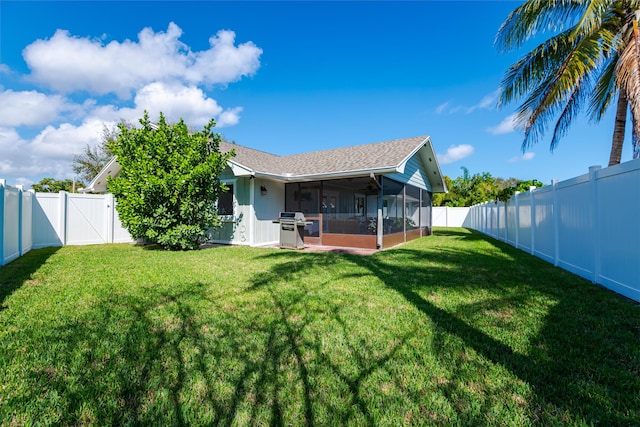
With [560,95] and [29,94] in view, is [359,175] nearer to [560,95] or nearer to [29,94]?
[560,95]

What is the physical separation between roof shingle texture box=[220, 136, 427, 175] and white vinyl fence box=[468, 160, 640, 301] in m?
4.28

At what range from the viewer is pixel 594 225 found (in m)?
4.71

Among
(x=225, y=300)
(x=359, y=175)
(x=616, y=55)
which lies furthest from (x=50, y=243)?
(x=616, y=55)

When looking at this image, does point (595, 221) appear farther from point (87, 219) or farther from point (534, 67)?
point (87, 219)

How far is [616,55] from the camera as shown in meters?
7.33

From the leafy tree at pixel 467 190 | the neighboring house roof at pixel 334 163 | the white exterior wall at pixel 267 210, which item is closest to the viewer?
the neighboring house roof at pixel 334 163

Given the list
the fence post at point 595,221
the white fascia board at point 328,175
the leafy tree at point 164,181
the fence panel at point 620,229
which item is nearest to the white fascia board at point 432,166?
the white fascia board at point 328,175

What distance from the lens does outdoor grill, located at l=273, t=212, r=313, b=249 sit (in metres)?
10.1

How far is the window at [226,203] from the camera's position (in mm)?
11055

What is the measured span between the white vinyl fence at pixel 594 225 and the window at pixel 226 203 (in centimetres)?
964

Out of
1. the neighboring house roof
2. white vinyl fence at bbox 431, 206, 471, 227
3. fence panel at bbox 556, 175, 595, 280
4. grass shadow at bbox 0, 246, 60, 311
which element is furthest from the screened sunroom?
white vinyl fence at bbox 431, 206, 471, 227

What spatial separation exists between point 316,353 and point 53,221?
11918 mm

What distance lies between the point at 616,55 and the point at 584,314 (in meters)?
7.72

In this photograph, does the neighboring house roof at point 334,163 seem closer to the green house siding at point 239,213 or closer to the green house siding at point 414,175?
the green house siding at point 414,175
